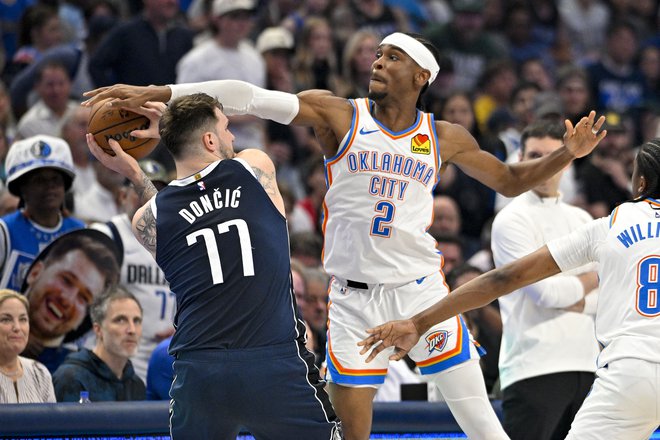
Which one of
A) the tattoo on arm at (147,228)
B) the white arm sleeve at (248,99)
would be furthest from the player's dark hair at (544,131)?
the tattoo on arm at (147,228)

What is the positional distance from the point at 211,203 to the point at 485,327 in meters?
3.87

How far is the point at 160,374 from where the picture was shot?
7.00 m

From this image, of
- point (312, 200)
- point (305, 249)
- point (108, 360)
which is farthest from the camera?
point (312, 200)

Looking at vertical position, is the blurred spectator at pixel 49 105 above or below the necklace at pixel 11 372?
above

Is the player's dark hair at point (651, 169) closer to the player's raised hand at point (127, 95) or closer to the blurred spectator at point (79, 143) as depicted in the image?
the player's raised hand at point (127, 95)

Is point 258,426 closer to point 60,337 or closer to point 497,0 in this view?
point 60,337

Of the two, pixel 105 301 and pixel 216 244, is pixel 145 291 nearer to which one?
pixel 105 301

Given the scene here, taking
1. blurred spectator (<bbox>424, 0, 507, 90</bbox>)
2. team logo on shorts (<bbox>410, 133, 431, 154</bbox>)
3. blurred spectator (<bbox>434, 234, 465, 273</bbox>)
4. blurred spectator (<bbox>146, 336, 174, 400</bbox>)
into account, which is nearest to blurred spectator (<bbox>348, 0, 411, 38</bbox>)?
blurred spectator (<bbox>424, 0, 507, 90</bbox>)

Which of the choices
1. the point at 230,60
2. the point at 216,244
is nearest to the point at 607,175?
the point at 230,60

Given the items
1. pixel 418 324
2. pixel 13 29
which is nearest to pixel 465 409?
pixel 418 324

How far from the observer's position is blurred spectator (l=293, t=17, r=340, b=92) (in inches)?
458

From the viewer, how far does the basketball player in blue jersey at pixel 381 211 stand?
5891 mm

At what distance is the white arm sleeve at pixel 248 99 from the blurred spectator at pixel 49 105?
177 inches

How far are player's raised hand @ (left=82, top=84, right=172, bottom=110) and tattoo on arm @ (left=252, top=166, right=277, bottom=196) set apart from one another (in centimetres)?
82
